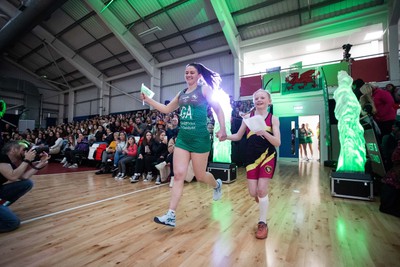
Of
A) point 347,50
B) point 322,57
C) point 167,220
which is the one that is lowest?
point 167,220

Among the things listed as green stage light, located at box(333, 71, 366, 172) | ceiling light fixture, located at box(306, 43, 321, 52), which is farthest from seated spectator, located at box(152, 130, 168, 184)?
ceiling light fixture, located at box(306, 43, 321, 52)

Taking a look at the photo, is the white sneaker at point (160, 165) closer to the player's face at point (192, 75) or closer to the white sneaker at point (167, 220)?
the white sneaker at point (167, 220)

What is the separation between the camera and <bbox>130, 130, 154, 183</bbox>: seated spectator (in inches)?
166

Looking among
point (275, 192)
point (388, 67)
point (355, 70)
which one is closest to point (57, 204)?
point (275, 192)

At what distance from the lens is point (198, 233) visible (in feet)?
5.68

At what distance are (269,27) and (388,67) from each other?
193 inches

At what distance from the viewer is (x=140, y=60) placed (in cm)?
1160

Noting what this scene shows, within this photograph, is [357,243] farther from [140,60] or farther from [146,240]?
[140,60]

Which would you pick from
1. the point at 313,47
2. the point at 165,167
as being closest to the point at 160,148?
the point at 165,167

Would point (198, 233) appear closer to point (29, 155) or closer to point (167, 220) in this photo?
point (167, 220)

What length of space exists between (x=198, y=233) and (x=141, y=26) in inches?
452

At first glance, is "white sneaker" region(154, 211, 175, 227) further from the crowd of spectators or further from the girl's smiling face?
the crowd of spectators

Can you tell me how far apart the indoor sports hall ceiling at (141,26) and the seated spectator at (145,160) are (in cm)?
649

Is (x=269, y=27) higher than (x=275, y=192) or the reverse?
higher
